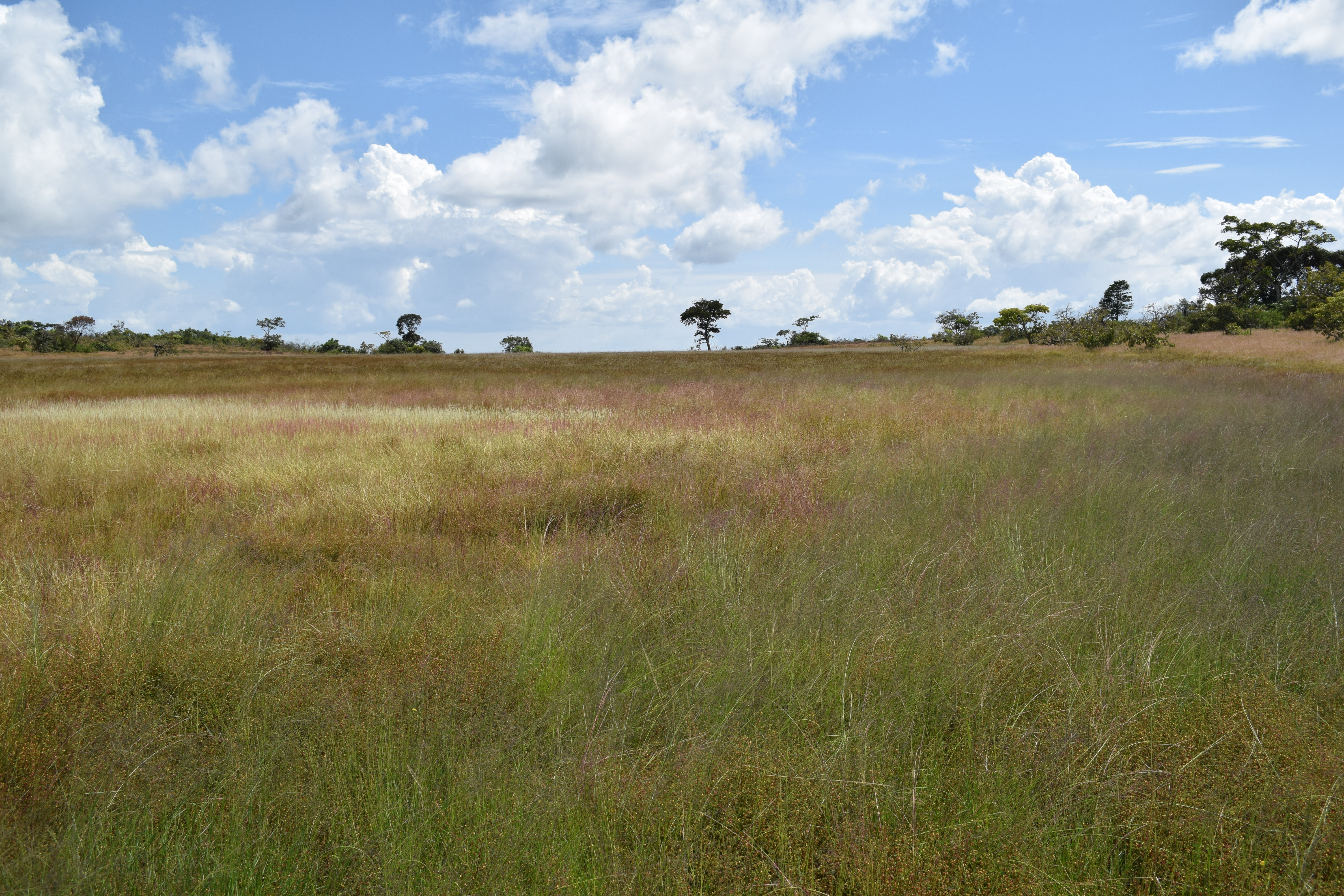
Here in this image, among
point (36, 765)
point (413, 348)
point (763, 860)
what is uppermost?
point (413, 348)

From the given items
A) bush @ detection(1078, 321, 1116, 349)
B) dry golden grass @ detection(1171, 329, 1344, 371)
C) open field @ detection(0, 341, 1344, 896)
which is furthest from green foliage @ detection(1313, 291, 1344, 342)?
open field @ detection(0, 341, 1344, 896)

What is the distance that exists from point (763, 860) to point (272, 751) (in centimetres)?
160

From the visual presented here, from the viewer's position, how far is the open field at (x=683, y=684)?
71.1 inches

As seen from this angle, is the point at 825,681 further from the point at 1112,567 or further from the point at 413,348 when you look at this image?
the point at 413,348

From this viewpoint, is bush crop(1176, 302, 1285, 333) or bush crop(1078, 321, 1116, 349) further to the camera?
bush crop(1176, 302, 1285, 333)

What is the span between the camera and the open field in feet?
5.92

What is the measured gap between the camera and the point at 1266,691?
2453mm

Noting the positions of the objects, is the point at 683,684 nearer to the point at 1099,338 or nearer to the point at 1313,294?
the point at 1099,338

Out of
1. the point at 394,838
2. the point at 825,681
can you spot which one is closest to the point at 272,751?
the point at 394,838

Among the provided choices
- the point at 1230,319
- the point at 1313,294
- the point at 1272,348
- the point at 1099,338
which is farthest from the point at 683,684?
the point at 1230,319

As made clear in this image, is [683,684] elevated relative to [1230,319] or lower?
lower

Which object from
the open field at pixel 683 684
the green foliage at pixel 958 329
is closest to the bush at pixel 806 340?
the green foliage at pixel 958 329

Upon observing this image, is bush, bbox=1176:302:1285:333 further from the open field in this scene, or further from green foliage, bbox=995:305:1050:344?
the open field

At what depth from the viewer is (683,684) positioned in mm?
2529
